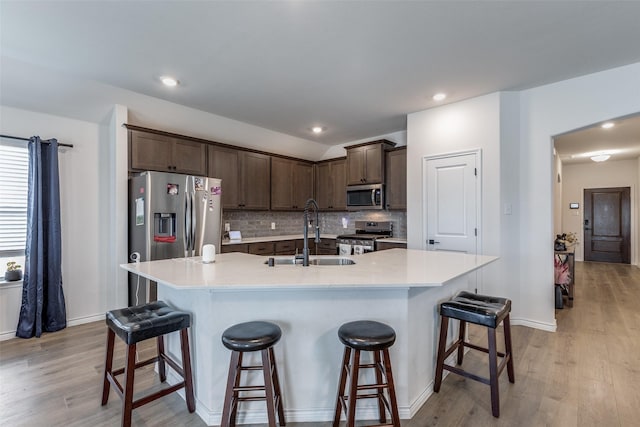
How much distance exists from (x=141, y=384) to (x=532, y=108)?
15.0ft

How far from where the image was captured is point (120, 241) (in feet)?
11.3

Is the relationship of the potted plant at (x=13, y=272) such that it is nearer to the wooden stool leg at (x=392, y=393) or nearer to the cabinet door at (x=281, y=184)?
the cabinet door at (x=281, y=184)

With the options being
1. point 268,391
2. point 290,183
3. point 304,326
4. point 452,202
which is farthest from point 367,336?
point 290,183

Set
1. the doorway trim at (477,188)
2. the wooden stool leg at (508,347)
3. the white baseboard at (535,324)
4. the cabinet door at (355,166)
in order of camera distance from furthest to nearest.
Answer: the cabinet door at (355,166)
the doorway trim at (477,188)
the white baseboard at (535,324)
the wooden stool leg at (508,347)

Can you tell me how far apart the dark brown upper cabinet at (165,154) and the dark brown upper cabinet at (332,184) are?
2.27m

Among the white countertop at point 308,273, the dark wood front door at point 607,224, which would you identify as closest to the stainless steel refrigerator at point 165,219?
the white countertop at point 308,273

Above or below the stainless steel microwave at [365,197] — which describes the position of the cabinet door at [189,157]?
above

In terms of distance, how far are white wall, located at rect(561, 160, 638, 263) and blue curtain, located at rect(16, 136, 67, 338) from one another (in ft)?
34.2

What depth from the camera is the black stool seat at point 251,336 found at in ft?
5.16

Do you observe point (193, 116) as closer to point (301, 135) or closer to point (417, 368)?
point (301, 135)

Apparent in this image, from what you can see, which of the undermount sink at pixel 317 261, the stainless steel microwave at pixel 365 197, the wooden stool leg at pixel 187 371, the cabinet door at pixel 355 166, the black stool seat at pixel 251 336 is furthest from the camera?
the cabinet door at pixel 355 166

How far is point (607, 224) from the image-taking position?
758 centimetres

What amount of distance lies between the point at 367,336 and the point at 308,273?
522 mm

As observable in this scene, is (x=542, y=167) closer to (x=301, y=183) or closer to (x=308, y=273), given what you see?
(x=308, y=273)
